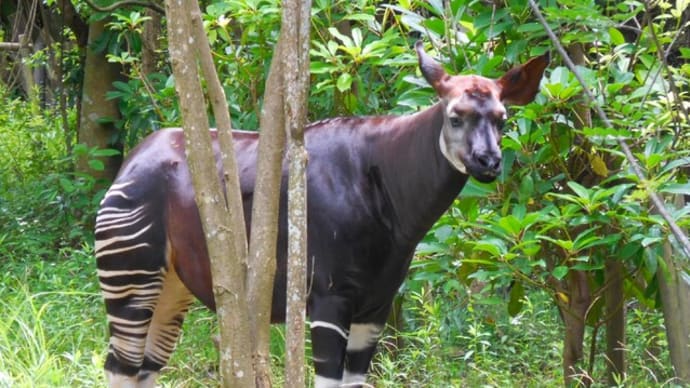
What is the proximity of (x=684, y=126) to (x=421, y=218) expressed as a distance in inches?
47.3

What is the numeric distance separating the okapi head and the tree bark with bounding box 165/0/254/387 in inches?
39.2

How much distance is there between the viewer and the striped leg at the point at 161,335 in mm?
4777

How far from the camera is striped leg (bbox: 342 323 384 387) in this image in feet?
13.9

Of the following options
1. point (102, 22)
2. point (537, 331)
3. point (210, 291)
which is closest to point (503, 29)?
point (210, 291)

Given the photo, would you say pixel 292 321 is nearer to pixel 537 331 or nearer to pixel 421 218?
pixel 421 218

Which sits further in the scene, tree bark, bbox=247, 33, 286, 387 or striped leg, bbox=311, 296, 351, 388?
striped leg, bbox=311, 296, 351, 388

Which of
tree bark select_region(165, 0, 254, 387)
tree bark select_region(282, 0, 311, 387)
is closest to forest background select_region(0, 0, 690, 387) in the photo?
tree bark select_region(282, 0, 311, 387)

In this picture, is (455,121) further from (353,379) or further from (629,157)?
(629,157)

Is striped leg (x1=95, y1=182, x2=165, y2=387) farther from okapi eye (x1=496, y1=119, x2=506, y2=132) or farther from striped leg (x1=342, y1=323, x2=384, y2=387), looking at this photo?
okapi eye (x1=496, y1=119, x2=506, y2=132)

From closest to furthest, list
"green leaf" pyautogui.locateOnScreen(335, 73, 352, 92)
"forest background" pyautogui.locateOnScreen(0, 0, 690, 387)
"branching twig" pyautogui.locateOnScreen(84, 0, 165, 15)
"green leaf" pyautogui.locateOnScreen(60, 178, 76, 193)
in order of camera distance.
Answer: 1. "forest background" pyautogui.locateOnScreen(0, 0, 690, 387)
2. "green leaf" pyautogui.locateOnScreen(335, 73, 352, 92)
3. "branching twig" pyautogui.locateOnScreen(84, 0, 165, 15)
4. "green leaf" pyautogui.locateOnScreen(60, 178, 76, 193)

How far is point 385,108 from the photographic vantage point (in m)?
5.45

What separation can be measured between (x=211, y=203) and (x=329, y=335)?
4.14ft

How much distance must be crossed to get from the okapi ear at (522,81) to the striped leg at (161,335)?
1.73 meters

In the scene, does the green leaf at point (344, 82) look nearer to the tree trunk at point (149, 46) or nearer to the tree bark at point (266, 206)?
the tree bark at point (266, 206)
